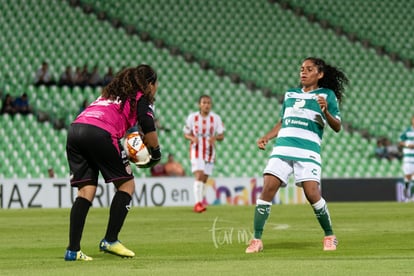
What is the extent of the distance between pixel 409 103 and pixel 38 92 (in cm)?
1128

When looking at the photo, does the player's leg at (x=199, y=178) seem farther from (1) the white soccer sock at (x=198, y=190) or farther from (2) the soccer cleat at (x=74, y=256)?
(2) the soccer cleat at (x=74, y=256)

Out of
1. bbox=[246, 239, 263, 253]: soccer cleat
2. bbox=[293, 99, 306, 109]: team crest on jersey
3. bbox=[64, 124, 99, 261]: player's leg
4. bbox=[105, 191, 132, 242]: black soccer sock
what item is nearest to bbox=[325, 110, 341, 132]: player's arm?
bbox=[293, 99, 306, 109]: team crest on jersey

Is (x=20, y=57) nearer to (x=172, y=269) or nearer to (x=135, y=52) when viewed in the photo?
(x=135, y=52)

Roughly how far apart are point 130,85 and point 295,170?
6.72ft

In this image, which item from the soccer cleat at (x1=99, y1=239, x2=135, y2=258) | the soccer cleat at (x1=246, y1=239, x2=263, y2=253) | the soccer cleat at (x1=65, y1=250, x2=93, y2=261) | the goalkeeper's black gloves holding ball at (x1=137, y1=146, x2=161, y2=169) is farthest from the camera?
the soccer cleat at (x1=246, y1=239, x2=263, y2=253)

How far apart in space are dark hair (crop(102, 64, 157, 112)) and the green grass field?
147 cm

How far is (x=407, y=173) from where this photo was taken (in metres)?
23.9

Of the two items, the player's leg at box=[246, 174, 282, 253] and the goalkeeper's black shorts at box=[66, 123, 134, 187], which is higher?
the goalkeeper's black shorts at box=[66, 123, 134, 187]

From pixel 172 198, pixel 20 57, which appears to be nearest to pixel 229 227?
pixel 172 198

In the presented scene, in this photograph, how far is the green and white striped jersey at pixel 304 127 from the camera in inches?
386

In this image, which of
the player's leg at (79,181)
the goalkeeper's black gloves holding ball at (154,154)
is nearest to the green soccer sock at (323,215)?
the goalkeeper's black gloves holding ball at (154,154)

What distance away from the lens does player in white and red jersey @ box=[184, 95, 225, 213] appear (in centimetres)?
1912

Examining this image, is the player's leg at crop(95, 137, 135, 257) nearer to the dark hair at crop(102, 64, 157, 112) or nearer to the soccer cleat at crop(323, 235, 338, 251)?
the dark hair at crop(102, 64, 157, 112)

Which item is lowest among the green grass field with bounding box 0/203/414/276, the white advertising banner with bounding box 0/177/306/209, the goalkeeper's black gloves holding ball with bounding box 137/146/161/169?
the green grass field with bounding box 0/203/414/276
